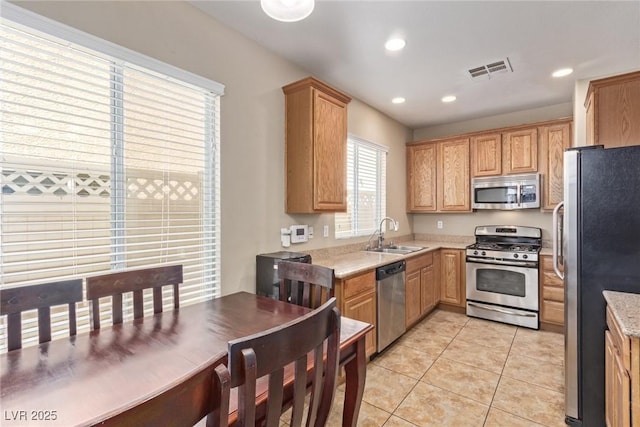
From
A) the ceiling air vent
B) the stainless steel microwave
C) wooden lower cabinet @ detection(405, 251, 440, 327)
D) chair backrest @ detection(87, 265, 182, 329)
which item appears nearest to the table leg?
chair backrest @ detection(87, 265, 182, 329)

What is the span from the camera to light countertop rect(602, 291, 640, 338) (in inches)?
50.8

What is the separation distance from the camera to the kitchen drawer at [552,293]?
3.38 metres

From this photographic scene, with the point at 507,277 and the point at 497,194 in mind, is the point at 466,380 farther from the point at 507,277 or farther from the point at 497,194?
the point at 497,194

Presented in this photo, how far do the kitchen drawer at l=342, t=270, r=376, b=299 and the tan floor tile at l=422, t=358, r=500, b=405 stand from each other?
0.85 metres

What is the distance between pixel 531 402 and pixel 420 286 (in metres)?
1.56

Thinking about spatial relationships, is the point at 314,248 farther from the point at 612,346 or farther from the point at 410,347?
the point at 612,346

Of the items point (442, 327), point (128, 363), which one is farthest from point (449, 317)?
point (128, 363)

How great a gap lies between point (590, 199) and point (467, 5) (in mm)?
1473

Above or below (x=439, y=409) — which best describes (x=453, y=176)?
above

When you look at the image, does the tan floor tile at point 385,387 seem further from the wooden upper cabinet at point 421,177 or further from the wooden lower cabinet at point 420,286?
the wooden upper cabinet at point 421,177

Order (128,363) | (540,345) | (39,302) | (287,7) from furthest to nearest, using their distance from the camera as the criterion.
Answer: (540,345) < (287,7) < (39,302) < (128,363)

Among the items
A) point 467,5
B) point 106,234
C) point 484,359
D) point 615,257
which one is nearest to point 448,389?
point 484,359

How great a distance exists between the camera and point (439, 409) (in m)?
2.11

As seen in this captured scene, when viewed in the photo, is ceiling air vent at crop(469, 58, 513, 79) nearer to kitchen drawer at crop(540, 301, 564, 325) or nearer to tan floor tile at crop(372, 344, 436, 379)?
kitchen drawer at crop(540, 301, 564, 325)
